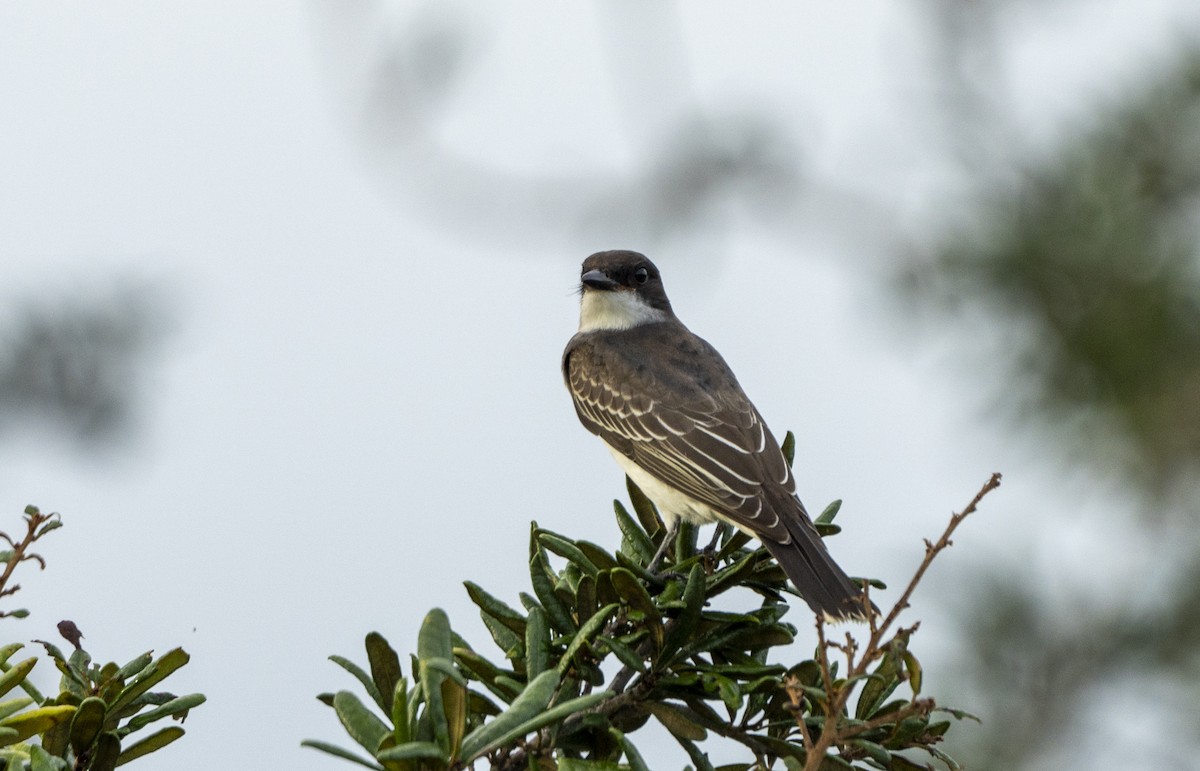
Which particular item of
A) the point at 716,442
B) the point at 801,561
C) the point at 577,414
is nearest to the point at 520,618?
the point at 801,561

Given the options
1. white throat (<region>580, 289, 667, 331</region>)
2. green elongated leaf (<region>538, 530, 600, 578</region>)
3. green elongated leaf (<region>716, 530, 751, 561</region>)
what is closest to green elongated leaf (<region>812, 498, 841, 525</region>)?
green elongated leaf (<region>716, 530, 751, 561</region>)

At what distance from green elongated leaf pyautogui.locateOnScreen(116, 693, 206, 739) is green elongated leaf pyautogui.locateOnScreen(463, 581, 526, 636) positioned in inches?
25.2

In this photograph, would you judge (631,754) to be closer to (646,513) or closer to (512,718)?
(512,718)

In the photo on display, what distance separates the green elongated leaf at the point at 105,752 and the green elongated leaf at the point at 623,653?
0.88m

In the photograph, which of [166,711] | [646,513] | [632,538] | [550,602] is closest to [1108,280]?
[646,513]

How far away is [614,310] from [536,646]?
4931 millimetres

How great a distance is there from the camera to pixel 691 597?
2.77 m

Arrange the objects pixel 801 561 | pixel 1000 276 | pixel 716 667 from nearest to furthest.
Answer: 1. pixel 716 667
2. pixel 801 561
3. pixel 1000 276

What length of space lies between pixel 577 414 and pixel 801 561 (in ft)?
9.44

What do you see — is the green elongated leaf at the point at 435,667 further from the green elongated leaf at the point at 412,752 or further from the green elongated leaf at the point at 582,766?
the green elongated leaf at the point at 582,766

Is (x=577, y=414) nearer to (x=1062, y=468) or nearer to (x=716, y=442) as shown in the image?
(x=716, y=442)

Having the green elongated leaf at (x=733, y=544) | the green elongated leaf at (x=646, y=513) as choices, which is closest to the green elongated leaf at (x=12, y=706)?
the green elongated leaf at (x=646, y=513)

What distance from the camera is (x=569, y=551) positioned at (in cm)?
292

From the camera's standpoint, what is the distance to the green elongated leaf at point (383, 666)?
2.27 metres
